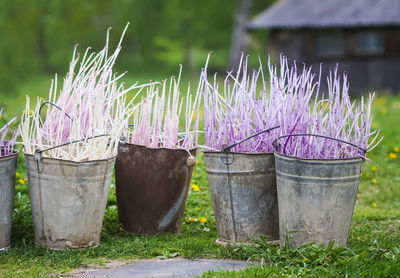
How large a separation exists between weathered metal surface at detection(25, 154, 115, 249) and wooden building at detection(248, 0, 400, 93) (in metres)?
13.3

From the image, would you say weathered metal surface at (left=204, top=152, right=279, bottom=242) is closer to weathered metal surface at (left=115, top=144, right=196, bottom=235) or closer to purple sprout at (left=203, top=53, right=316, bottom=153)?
purple sprout at (left=203, top=53, right=316, bottom=153)

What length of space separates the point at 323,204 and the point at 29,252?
Answer: 1.89 meters

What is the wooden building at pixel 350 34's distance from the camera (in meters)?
16.9

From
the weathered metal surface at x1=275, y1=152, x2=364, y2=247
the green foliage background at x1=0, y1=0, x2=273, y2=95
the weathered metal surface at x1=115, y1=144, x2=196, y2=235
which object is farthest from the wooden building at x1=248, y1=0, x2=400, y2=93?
the weathered metal surface at x1=275, y1=152, x2=364, y2=247

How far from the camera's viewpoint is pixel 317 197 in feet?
11.7

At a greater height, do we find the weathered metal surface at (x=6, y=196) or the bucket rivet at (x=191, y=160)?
the bucket rivet at (x=191, y=160)

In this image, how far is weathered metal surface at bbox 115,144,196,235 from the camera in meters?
4.23

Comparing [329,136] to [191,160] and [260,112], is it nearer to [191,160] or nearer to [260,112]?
[260,112]

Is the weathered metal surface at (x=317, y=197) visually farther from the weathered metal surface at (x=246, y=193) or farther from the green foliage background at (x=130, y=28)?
the green foliage background at (x=130, y=28)

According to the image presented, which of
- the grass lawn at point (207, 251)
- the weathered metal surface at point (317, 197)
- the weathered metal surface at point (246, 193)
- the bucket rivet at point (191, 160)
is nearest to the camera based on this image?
the grass lawn at point (207, 251)

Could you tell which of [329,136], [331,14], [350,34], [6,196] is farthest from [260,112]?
[350,34]

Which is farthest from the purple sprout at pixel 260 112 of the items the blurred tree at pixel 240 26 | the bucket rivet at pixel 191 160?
the blurred tree at pixel 240 26

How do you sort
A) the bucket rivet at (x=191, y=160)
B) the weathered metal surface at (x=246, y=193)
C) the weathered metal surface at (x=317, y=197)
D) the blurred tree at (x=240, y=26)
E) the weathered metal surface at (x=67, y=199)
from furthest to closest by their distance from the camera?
1. the blurred tree at (x=240, y=26)
2. the bucket rivet at (x=191, y=160)
3. the weathered metal surface at (x=246, y=193)
4. the weathered metal surface at (x=67, y=199)
5. the weathered metal surface at (x=317, y=197)

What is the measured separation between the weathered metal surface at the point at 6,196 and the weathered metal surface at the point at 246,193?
1299mm
